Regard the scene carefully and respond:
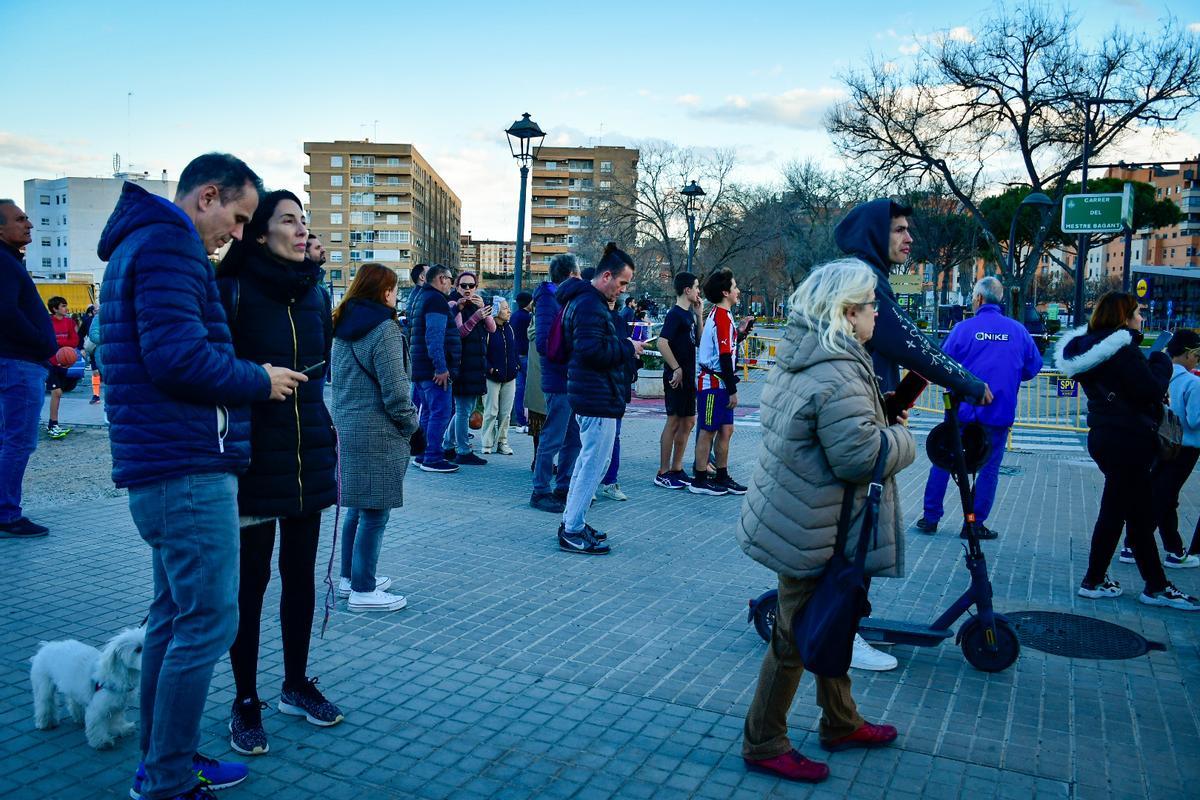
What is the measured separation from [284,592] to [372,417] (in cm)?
140

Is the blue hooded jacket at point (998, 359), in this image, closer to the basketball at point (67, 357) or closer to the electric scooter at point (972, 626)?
the electric scooter at point (972, 626)

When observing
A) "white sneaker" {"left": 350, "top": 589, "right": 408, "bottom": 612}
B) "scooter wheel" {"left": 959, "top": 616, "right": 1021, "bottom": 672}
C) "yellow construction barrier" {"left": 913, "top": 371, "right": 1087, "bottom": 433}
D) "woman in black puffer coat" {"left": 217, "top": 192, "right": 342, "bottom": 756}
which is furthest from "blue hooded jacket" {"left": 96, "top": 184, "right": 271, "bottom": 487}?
"yellow construction barrier" {"left": 913, "top": 371, "right": 1087, "bottom": 433}

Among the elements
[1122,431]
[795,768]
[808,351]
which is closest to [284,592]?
[795,768]

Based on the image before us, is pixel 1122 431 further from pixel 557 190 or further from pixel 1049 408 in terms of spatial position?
pixel 557 190

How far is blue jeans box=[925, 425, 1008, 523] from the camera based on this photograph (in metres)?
6.95

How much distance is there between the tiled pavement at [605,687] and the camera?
3352 mm

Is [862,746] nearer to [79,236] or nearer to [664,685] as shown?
[664,685]

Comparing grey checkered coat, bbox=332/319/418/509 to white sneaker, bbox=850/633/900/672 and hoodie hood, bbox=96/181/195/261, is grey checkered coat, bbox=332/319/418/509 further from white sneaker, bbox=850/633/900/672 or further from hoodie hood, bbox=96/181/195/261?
white sneaker, bbox=850/633/900/672

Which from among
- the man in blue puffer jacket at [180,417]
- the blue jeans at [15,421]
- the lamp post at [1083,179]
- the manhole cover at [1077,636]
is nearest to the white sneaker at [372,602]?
the man in blue puffer jacket at [180,417]

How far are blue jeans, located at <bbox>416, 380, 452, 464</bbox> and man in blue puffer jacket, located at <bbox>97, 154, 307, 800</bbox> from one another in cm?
667

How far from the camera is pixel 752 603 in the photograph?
15.6ft

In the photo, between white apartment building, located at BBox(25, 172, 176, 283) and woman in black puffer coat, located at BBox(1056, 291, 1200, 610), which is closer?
woman in black puffer coat, located at BBox(1056, 291, 1200, 610)

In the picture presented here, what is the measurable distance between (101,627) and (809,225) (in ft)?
210

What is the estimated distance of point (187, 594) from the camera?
112 inches
